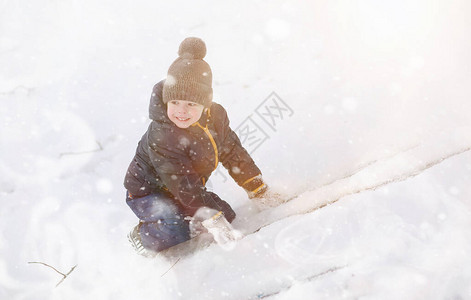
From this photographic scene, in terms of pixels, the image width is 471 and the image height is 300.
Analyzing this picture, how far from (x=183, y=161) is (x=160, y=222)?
412 mm

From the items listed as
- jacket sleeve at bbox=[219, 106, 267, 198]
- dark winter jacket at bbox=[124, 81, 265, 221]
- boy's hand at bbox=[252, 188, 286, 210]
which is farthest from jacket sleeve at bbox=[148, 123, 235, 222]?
boy's hand at bbox=[252, 188, 286, 210]

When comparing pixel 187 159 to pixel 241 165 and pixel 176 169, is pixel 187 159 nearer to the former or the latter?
pixel 176 169

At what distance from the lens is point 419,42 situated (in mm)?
2518

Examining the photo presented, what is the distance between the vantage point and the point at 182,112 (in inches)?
65.4

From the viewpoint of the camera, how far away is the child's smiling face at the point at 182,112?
166cm

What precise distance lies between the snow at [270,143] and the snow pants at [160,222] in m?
0.14

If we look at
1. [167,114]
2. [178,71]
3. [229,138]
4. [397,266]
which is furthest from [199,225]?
[397,266]

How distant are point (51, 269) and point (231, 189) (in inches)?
50.7

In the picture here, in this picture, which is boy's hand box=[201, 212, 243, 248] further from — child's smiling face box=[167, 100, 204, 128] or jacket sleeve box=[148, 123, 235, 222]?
child's smiling face box=[167, 100, 204, 128]

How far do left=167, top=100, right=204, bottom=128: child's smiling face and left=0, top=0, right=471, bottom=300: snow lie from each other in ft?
2.18

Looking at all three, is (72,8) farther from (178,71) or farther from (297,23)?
(178,71)

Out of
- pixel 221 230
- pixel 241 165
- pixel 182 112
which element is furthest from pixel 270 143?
pixel 182 112

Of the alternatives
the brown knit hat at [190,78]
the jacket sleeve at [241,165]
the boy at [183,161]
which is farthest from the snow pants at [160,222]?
the brown knit hat at [190,78]

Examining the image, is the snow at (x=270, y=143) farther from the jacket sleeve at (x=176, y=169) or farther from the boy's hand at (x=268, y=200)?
the jacket sleeve at (x=176, y=169)
